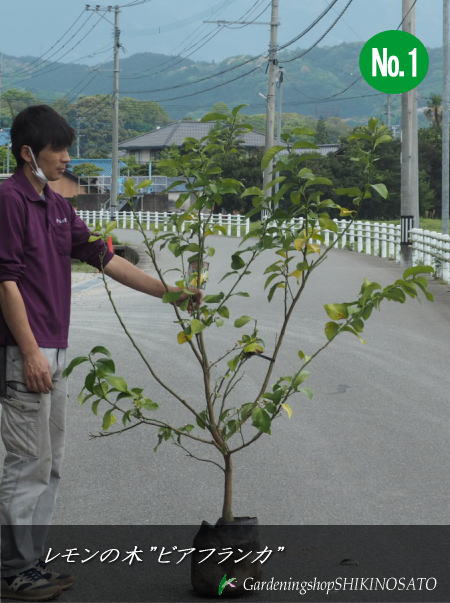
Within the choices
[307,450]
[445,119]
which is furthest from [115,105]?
[307,450]

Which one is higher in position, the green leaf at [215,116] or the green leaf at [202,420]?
the green leaf at [215,116]

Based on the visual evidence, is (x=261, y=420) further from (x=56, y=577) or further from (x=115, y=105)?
(x=115, y=105)

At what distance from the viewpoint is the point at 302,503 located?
6.48m

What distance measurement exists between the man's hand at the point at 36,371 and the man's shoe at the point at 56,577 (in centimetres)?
75

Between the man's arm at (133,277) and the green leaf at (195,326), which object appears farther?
the man's arm at (133,277)

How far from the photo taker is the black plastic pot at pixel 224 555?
4.71 meters

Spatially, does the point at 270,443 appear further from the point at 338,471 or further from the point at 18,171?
the point at 18,171

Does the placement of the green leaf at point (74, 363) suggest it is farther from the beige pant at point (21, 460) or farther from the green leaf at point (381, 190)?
the green leaf at point (381, 190)

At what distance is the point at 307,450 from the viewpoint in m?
7.94

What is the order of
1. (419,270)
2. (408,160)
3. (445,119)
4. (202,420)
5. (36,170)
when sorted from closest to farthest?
1. (419,270)
2. (36,170)
3. (202,420)
4. (408,160)
5. (445,119)

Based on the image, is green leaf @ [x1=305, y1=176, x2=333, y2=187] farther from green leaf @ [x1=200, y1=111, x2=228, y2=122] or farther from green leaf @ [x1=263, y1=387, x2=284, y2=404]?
green leaf @ [x1=263, y1=387, x2=284, y2=404]

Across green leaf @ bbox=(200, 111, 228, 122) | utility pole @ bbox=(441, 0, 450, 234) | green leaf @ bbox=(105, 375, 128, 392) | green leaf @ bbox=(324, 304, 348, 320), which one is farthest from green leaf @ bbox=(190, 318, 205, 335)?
utility pole @ bbox=(441, 0, 450, 234)

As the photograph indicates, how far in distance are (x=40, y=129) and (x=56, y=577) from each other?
5.85 ft

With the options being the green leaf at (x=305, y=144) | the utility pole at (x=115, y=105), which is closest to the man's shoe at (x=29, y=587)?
the green leaf at (x=305, y=144)
